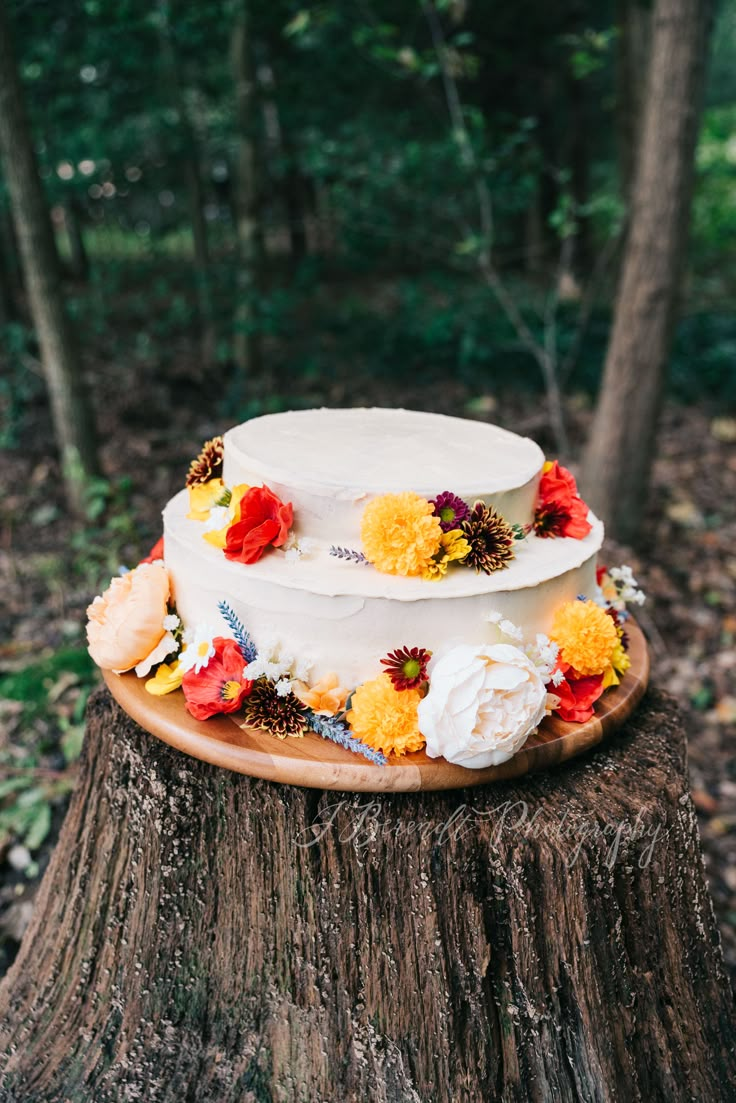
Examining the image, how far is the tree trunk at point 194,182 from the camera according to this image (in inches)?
259

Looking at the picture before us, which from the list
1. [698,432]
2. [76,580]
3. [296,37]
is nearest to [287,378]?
[296,37]

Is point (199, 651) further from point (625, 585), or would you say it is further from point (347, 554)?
point (625, 585)

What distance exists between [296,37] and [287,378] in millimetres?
3106

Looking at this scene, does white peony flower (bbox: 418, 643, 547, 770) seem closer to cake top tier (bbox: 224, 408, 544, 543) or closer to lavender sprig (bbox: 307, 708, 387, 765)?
lavender sprig (bbox: 307, 708, 387, 765)

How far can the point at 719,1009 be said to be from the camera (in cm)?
211

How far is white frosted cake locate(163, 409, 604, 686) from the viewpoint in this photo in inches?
74.7

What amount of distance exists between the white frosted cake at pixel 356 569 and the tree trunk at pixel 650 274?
10.5 ft

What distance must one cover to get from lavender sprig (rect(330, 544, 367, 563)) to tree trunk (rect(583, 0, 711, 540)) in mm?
3764

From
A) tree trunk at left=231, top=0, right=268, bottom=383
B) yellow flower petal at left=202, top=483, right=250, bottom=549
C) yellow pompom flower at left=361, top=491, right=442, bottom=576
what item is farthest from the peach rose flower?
tree trunk at left=231, top=0, right=268, bottom=383

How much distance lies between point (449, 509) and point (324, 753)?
2.16 ft

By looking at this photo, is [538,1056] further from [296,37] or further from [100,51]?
[296,37]

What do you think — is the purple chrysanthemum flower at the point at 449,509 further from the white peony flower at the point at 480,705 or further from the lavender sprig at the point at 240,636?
the lavender sprig at the point at 240,636

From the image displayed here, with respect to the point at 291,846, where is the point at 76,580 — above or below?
Answer: below

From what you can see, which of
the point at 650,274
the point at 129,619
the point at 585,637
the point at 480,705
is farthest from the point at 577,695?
the point at 650,274
